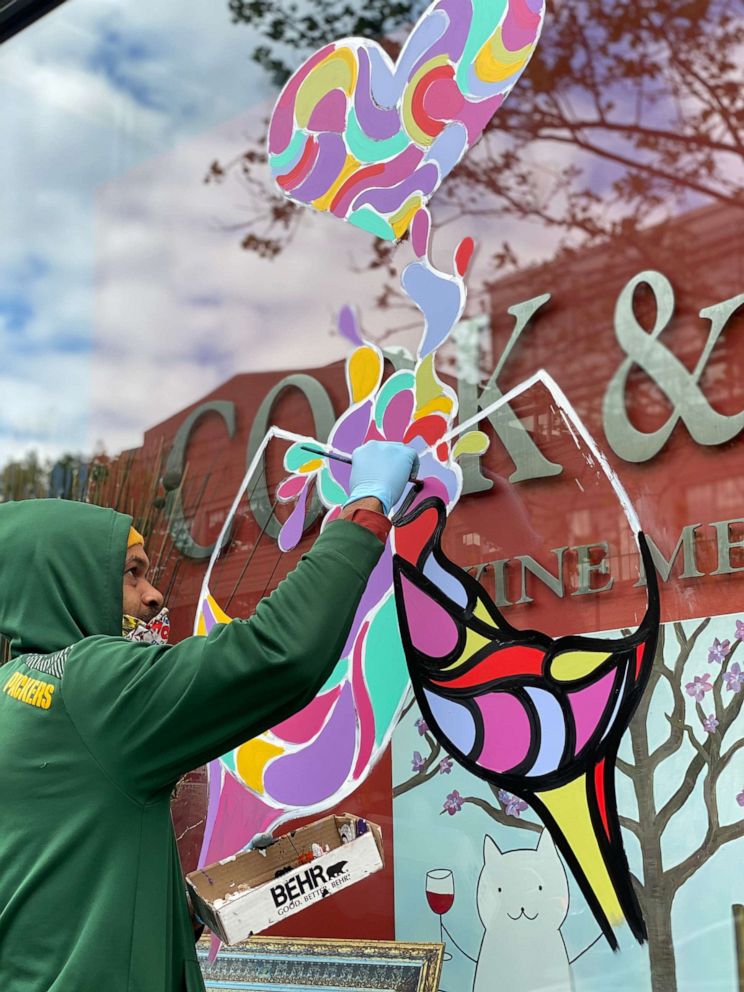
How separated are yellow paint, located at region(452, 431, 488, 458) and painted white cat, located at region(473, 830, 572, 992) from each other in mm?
776

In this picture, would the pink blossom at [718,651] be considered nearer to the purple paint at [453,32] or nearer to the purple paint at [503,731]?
the purple paint at [503,731]

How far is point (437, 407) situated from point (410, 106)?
72 centimetres

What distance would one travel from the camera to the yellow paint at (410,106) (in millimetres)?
2717

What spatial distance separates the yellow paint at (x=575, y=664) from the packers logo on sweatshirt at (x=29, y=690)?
39.1 inches

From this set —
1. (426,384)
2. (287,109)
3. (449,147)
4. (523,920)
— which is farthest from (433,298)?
(523,920)

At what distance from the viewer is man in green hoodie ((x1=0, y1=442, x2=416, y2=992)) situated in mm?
1592

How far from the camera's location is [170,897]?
5.65ft

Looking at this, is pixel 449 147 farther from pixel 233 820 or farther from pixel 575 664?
pixel 233 820

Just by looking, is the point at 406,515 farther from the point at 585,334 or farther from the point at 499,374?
the point at 585,334

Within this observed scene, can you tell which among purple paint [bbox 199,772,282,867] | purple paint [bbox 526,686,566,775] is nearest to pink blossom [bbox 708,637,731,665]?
purple paint [bbox 526,686,566,775]

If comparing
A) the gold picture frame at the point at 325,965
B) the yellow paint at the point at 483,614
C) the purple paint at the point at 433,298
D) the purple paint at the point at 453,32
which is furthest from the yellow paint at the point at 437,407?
the gold picture frame at the point at 325,965

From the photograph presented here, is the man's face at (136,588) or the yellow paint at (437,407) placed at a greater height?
the yellow paint at (437,407)

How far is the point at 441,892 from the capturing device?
235cm

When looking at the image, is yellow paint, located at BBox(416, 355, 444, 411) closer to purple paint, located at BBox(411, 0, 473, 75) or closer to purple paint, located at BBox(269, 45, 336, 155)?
purple paint, located at BBox(411, 0, 473, 75)
